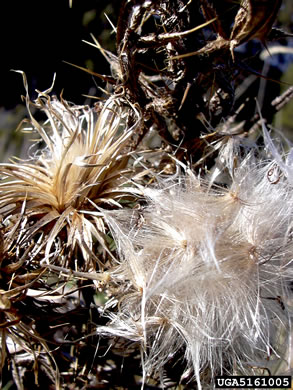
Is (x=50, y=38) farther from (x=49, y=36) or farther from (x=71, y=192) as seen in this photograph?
(x=71, y=192)

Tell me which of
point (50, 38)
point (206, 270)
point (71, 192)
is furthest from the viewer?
point (50, 38)

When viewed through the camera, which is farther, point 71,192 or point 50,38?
point 50,38

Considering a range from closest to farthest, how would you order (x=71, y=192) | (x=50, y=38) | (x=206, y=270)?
(x=206, y=270) → (x=71, y=192) → (x=50, y=38)

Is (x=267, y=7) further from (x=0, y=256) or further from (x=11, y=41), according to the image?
(x=11, y=41)

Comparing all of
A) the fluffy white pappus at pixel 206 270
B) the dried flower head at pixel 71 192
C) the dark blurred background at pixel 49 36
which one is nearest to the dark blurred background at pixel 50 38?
the dark blurred background at pixel 49 36

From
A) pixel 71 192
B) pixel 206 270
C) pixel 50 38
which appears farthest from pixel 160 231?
pixel 50 38

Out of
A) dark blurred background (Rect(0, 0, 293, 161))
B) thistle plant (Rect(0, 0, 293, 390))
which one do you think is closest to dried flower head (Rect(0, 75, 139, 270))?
thistle plant (Rect(0, 0, 293, 390))
